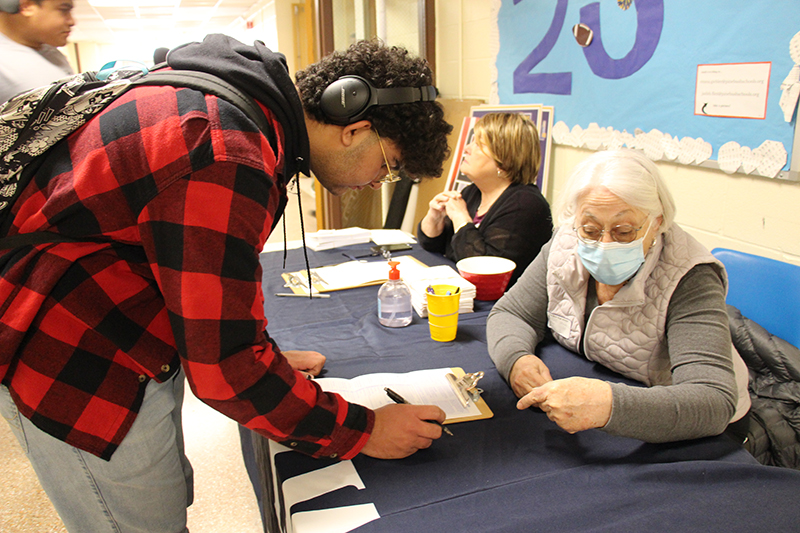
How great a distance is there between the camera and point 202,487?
6.45 feet

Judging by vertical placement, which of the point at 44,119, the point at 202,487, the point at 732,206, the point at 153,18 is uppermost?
the point at 153,18

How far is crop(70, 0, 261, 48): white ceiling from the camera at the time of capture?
843 centimetres

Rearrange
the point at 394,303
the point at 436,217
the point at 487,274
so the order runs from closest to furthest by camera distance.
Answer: the point at 394,303 → the point at 487,274 → the point at 436,217

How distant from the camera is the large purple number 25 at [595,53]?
1936 millimetres

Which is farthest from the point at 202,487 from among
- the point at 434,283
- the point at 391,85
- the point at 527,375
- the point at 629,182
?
the point at 629,182

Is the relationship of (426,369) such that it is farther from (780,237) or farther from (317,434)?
(780,237)

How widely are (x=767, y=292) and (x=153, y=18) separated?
37.6 feet

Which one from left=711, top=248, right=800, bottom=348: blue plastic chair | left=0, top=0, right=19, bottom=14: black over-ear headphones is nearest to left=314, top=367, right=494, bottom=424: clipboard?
left=711, top=248, right=800, bottom=348: blue plastic chair

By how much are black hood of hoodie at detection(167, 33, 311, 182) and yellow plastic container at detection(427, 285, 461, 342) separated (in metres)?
0.64

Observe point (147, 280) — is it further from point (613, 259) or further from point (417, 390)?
point (613, 259)

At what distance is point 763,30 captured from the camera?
5.06 feet

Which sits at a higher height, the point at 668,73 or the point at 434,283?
the point at 668,73

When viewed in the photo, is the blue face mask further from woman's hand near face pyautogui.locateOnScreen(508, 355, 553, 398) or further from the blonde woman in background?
the blonde woman in background

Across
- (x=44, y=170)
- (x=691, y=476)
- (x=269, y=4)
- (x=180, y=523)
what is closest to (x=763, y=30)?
(x=691, y=476)
